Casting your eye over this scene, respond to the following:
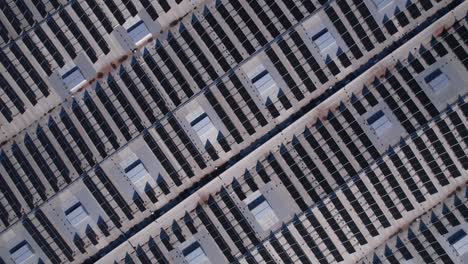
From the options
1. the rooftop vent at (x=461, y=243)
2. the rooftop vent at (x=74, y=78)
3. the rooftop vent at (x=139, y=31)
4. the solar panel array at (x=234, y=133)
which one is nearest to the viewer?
the solar panel array at (x=234, y=133)

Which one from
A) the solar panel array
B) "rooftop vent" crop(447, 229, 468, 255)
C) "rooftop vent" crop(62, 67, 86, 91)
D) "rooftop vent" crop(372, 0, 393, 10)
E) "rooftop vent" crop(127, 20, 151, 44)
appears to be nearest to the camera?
"rooftop vent" crop(372, 0, 393, 10)

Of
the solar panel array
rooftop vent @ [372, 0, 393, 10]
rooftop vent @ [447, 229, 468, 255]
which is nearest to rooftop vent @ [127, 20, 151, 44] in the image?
the solar panel array

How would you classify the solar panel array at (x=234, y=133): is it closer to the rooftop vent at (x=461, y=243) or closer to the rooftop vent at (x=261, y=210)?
the rooftop vent at (x=261, y=210)

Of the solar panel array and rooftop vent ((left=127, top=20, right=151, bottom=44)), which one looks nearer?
the solar panel array

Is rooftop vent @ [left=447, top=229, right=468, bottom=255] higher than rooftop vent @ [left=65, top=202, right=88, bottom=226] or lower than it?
lower

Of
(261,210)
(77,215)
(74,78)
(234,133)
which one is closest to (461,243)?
(261,210)

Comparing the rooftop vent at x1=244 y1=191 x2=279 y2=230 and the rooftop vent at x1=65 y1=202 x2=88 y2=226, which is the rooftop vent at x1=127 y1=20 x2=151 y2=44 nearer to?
the rooftop vent at x1=65 y1=202 x2=88 y2=226

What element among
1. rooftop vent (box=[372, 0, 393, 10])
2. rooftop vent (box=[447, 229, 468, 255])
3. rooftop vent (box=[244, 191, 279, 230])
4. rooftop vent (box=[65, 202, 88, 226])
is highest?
rooftop vent (box=[372, 0, 393, 10])

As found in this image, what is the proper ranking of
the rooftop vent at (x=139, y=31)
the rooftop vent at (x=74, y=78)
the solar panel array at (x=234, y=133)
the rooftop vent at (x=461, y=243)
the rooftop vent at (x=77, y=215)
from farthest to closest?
1. the rooftop vent at (x=77, y=215)
2. the rooftop vent at (x=74, y=78)
3. the rooftop vent at (x=139, y=31)
4. the rooftop vent at (x=461, y=243)
5. the solar panel array at (x=234, y=133)

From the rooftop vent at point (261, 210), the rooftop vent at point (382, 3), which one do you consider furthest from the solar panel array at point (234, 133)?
the rooftop vent at point (382, 3)

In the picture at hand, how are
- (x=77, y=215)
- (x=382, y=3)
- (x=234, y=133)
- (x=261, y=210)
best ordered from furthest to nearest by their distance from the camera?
(x=77, y=215), (x=261, y=210), (x=234, y=133), (x=382, y=3)

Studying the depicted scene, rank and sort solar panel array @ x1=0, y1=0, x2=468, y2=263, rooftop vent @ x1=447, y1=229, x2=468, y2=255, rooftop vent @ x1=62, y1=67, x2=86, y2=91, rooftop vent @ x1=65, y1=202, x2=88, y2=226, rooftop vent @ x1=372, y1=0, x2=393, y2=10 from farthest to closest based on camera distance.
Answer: rooftop vent @ x1=65, y1=202, x2=88, y2=226 → rooftop vent @ x1=62, y1=67, x2=86, y2=91 → rooftop vent @ x1=447, y1=229, x2=468, y2=255 → solar panel array @ x1=0, y1=0, x2=468, y2=263 → rooftop vent @ x1=372, y1=0, x2=393, y2=10

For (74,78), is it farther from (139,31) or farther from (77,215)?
(77,215)
